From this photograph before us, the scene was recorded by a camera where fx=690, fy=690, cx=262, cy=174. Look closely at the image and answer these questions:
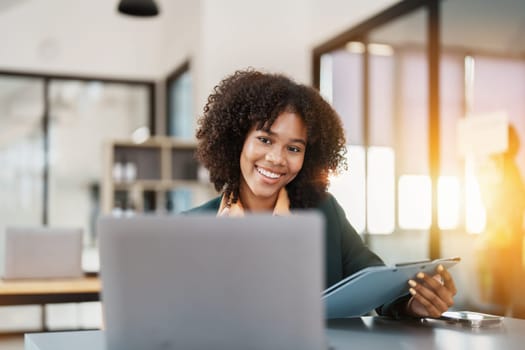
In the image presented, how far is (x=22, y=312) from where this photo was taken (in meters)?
4.18

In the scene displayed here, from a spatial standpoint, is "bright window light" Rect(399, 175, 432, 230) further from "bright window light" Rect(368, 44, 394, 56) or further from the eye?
the eye

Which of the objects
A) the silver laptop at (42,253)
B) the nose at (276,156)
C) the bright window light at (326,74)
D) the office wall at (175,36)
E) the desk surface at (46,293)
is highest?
the office wall at (175,36)

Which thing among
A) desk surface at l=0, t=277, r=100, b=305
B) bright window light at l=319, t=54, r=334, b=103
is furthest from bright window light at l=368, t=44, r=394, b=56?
desk surface at l=0, t=277, r=100, b=305

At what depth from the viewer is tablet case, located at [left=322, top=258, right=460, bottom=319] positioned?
4.22 ft

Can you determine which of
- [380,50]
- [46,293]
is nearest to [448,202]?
[380,50]

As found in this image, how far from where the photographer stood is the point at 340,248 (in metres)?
1.90

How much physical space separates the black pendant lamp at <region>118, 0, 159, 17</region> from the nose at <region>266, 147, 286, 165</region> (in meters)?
3.06

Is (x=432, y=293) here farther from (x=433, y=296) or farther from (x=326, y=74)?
(x=326, y=74)

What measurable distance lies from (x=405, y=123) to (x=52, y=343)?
4260mm

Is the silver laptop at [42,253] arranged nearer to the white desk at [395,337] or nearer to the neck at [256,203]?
the neck at [256,203]

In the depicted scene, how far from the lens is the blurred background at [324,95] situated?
13.8 feet

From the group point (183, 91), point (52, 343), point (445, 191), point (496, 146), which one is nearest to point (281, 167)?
point (52, 343)

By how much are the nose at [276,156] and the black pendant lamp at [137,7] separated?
→ 306cm

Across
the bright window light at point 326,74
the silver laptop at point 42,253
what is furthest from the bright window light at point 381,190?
the silver laptop at point 42,253
